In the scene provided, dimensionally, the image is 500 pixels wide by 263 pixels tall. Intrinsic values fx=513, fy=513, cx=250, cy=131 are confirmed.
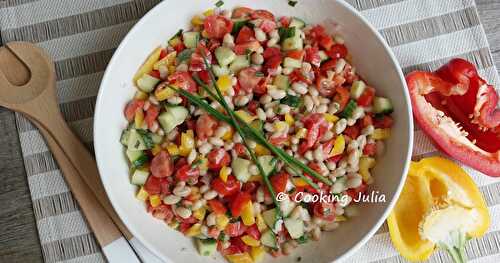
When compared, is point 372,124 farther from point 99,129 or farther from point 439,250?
point 99,129

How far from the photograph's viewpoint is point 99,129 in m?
1.61

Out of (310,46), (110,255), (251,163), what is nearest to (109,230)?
(110,255)

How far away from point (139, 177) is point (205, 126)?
0.91ft

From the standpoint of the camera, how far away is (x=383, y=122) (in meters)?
1.73

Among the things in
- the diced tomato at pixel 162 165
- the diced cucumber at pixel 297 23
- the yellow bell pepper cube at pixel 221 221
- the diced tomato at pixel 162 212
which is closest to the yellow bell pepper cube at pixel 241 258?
the yellow bell pepper cube at pixel 221 221

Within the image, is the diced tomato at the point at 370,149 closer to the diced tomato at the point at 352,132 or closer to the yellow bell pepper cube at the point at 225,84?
the diced tomato at the point at 352,132

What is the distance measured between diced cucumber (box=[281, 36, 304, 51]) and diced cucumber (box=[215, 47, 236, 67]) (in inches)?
7.0

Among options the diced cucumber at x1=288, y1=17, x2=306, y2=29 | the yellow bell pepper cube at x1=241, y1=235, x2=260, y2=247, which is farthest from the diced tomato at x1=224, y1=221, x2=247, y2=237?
the diced cucumber at x1=288, y1=17, x2=306, y2=29

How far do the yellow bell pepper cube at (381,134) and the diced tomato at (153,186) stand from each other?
729 millimetres

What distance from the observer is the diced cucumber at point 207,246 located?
1.68m

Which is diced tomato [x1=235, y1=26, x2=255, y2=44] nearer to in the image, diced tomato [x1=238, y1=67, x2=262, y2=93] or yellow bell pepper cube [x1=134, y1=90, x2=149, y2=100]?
diced tomato [x1=238, y1=67, x2=262, y2=93]

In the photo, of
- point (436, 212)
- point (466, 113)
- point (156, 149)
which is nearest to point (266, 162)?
point (156, 149)

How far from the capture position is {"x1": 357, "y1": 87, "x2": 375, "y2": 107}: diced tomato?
172 centimetres

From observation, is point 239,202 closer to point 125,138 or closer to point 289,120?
point 289,120
